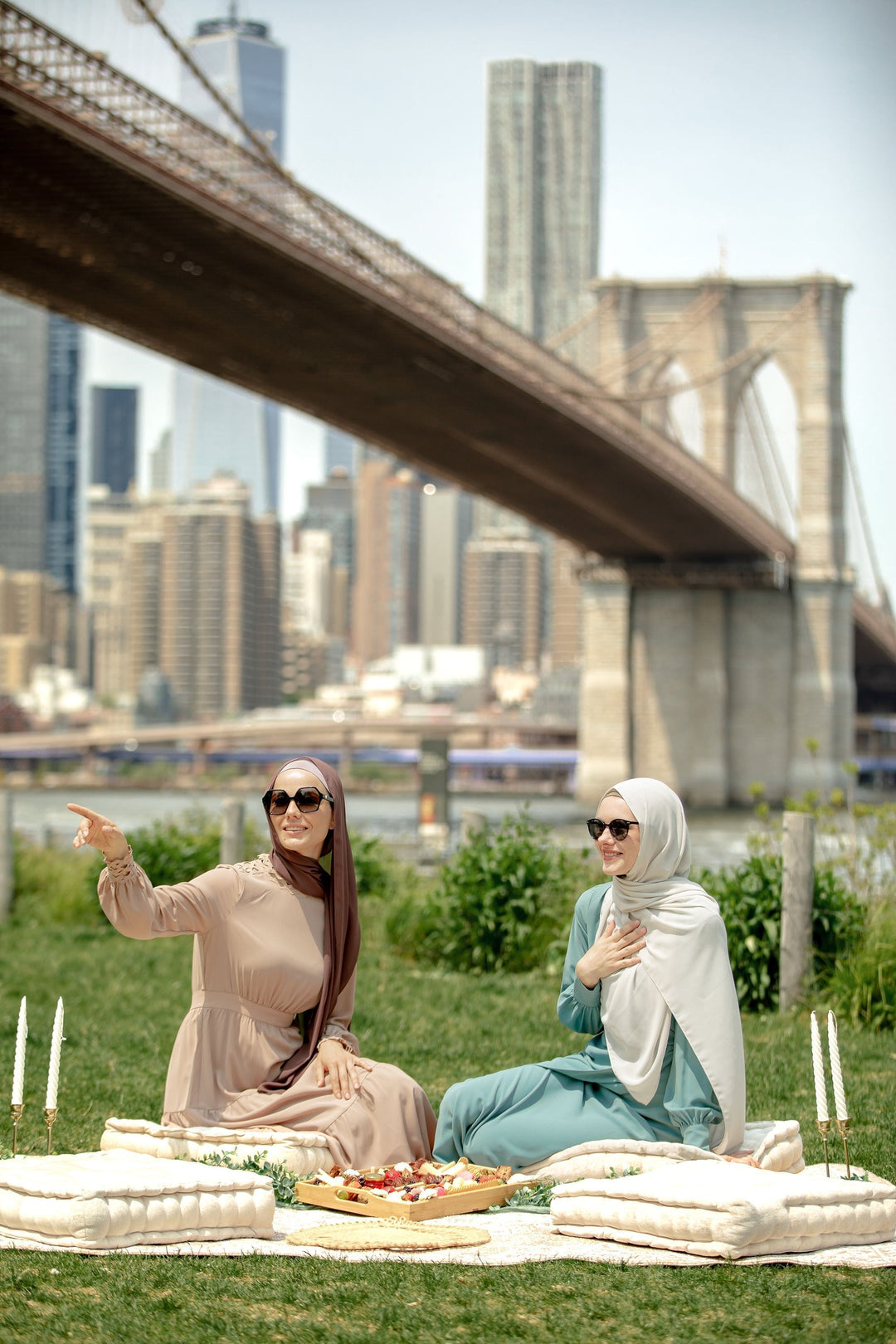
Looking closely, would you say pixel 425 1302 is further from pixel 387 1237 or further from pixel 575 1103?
pixel 575 1103

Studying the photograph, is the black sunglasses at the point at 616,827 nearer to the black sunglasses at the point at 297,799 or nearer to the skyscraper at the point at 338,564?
the black sunglasses at the point at 297,799

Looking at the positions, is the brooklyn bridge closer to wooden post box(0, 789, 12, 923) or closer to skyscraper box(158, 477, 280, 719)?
wooden post box(0, 789, 12, 923)

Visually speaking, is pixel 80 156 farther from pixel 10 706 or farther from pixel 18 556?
pixel 18 556

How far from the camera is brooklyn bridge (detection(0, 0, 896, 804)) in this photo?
16.7 m

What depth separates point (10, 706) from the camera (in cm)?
8838

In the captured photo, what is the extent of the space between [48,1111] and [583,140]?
6940 inches

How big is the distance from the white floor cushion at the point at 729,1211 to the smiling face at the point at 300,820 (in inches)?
39.2

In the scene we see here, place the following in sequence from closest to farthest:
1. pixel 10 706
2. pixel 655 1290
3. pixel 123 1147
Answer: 1. pixel 655 1290
2. pixel 123 1147
3. pixel 10 706

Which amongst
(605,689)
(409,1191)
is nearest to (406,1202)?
(409,1191)

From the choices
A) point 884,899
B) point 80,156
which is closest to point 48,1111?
point 884,899

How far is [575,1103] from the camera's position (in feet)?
12.1

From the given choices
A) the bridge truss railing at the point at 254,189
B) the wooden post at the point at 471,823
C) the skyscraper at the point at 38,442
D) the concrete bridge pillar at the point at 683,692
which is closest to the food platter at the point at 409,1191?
the wooden post at the point at 471,823

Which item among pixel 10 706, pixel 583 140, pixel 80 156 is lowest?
pixel 10 706

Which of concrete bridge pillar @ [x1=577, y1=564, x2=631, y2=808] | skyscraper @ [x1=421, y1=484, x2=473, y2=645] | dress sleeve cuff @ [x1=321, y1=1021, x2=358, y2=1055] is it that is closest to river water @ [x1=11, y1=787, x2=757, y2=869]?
concrete bridge pillar @ [x1=577, y1=564, x2=631, y2=808]
